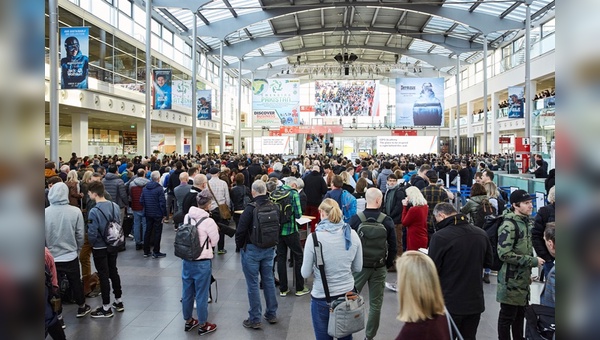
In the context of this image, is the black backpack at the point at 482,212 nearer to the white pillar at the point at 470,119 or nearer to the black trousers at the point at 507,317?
the black trousers at the point at 507,317

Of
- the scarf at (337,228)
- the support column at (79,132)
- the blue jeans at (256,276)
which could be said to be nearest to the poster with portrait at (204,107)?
the support column at (79,132)

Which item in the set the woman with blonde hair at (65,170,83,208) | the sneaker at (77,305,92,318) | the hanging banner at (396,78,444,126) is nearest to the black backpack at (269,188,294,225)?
the sneaker at (77,305,92,318)

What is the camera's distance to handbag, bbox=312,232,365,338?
12.1ft

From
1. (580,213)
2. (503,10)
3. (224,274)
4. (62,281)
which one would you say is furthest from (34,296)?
(503,10)

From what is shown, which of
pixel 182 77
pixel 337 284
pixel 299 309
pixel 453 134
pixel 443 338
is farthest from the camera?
pixel 453 134

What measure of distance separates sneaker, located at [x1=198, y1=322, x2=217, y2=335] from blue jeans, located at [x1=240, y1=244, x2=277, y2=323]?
1.44ft

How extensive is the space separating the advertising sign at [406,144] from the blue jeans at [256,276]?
2140cm

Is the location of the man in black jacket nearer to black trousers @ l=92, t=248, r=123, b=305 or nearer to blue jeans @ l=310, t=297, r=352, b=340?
blue jeans @ l=310, t=297, r=352, b=340

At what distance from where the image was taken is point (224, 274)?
7305 millimetres

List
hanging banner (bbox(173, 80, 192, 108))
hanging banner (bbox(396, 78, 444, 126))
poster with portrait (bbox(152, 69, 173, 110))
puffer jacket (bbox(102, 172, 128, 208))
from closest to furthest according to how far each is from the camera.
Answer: puffer jacket (bbox(102, 172, 128, 208)) < poster with portrait (bbox(152, 69, 173, 110)) < hanging banner (bbox(173, 80, 192, 108)) < hanging banner (bbox(396, 78, 444, 126))

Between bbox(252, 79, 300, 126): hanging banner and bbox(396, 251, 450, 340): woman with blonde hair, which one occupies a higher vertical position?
→ bbox(252, 79, 300, 126): hanging banner

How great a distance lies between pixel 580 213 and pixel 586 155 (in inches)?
3.8

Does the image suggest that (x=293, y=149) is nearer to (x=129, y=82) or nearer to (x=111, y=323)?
(x=129, y=82)

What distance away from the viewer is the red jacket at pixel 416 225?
20.2 feet
